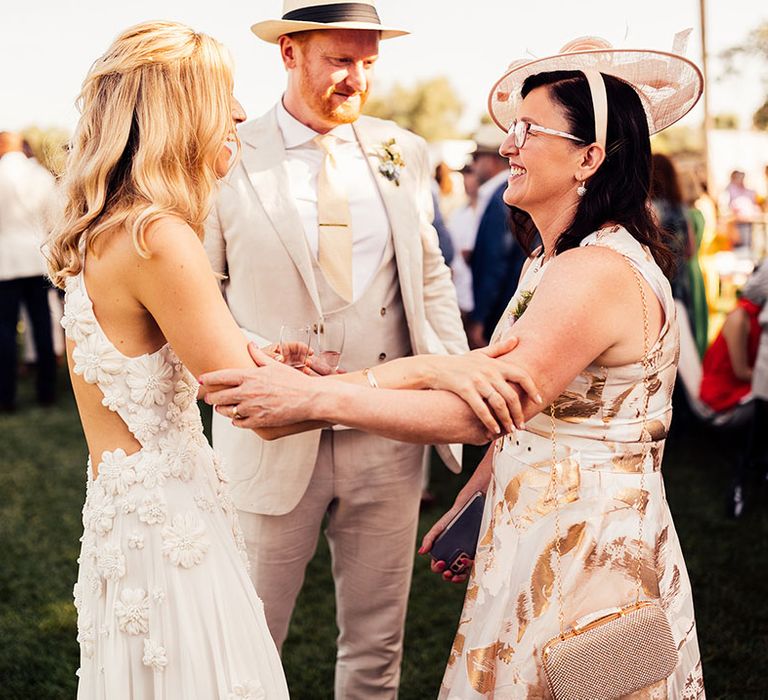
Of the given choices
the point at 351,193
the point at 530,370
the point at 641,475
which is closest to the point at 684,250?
the point at 351,193

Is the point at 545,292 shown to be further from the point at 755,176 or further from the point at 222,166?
the point at 755,176

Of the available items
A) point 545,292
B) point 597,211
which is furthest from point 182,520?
point 597,211

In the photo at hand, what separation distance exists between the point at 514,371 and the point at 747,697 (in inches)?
98.1

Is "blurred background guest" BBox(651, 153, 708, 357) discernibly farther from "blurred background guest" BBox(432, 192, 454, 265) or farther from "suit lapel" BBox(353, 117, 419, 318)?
"suit lapel" BBox(353, 117, 419, 318)

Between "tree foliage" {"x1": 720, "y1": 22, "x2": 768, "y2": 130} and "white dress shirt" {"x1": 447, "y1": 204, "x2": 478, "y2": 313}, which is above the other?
"tree foliage" {"x1": 720, "y1": 22, "x2": 768, "y2": 130}

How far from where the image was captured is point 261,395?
2068 mm

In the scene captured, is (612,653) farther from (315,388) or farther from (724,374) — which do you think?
(724,374)

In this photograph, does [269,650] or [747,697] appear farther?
[747,697]

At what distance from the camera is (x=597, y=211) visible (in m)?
2.21

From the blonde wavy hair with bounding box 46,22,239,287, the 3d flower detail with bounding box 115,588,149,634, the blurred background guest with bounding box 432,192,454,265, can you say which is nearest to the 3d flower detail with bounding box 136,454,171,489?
the 3d flower detail with bounding box 115,588,149,634

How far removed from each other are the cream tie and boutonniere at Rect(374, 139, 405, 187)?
169 millimetres

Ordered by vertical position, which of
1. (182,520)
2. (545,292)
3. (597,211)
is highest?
(597,211)

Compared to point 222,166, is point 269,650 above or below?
below

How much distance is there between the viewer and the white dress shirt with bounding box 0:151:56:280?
28.5 ft
